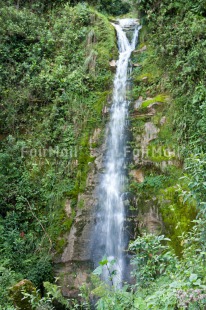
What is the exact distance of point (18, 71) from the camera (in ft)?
39.1

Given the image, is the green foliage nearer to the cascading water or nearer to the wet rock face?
the cascading water

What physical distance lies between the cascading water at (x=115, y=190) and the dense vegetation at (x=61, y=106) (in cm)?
54

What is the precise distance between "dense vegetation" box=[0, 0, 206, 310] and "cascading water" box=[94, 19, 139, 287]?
0.54 metres

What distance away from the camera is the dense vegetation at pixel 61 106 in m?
8.15

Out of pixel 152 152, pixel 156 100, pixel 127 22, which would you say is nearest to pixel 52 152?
pixel 152 152

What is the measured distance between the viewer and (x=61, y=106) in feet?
36.9

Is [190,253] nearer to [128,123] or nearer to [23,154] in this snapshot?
[128,123]

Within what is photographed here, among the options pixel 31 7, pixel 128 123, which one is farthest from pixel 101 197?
pixel 31 7

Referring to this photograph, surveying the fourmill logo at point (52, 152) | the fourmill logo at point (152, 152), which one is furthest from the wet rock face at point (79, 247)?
the fourmill logo at point (152, 152)

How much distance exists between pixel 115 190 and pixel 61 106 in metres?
4.19

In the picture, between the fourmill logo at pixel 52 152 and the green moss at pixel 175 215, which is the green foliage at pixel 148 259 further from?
the fourmill logo at pixel 52 152

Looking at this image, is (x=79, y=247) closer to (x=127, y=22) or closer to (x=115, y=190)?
(x=115, y=190)

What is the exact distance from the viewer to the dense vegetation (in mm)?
8148

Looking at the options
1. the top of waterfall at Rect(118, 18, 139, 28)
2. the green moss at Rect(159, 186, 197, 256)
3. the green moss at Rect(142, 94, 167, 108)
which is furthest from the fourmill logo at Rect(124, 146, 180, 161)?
A: the top of waterfall at Rect(118, 18, 139, 28)
